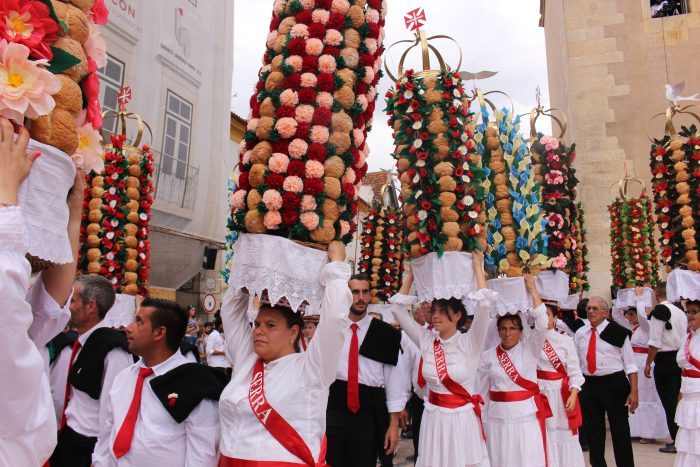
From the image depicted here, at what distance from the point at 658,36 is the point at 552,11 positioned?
3.64 m

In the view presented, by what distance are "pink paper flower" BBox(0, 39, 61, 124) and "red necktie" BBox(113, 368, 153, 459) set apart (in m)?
1.91

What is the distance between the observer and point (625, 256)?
988 cm

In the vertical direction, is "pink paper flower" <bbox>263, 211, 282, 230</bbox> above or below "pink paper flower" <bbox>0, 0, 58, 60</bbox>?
below

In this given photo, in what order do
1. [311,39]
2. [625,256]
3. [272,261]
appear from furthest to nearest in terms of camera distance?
[625,256]
[311,39]
[272,261]

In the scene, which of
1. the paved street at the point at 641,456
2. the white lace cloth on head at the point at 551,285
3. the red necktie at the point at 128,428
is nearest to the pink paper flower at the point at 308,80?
the red necktie at the point at 128,428

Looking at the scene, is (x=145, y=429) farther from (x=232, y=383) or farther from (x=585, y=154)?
(x=585, y=154)

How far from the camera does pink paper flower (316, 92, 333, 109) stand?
3.20 m

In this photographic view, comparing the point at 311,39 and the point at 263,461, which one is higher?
the point at 311,39

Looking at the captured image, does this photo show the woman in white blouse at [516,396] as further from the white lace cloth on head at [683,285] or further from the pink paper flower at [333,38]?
the pink paper flower at [333,38]

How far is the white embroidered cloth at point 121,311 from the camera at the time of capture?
550 centimetres

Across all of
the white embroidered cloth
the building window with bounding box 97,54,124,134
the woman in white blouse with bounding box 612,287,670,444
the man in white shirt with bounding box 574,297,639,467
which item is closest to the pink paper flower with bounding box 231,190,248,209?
the white embroidered cloth

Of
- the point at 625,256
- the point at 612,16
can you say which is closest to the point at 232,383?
the point at 625,256

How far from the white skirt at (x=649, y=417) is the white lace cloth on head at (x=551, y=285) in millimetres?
4115

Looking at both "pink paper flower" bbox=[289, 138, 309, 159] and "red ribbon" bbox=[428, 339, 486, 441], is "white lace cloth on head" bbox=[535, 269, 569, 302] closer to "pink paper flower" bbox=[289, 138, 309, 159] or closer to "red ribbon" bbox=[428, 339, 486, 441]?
"red ribbon" bbox=[428, 339, 486, 441]
